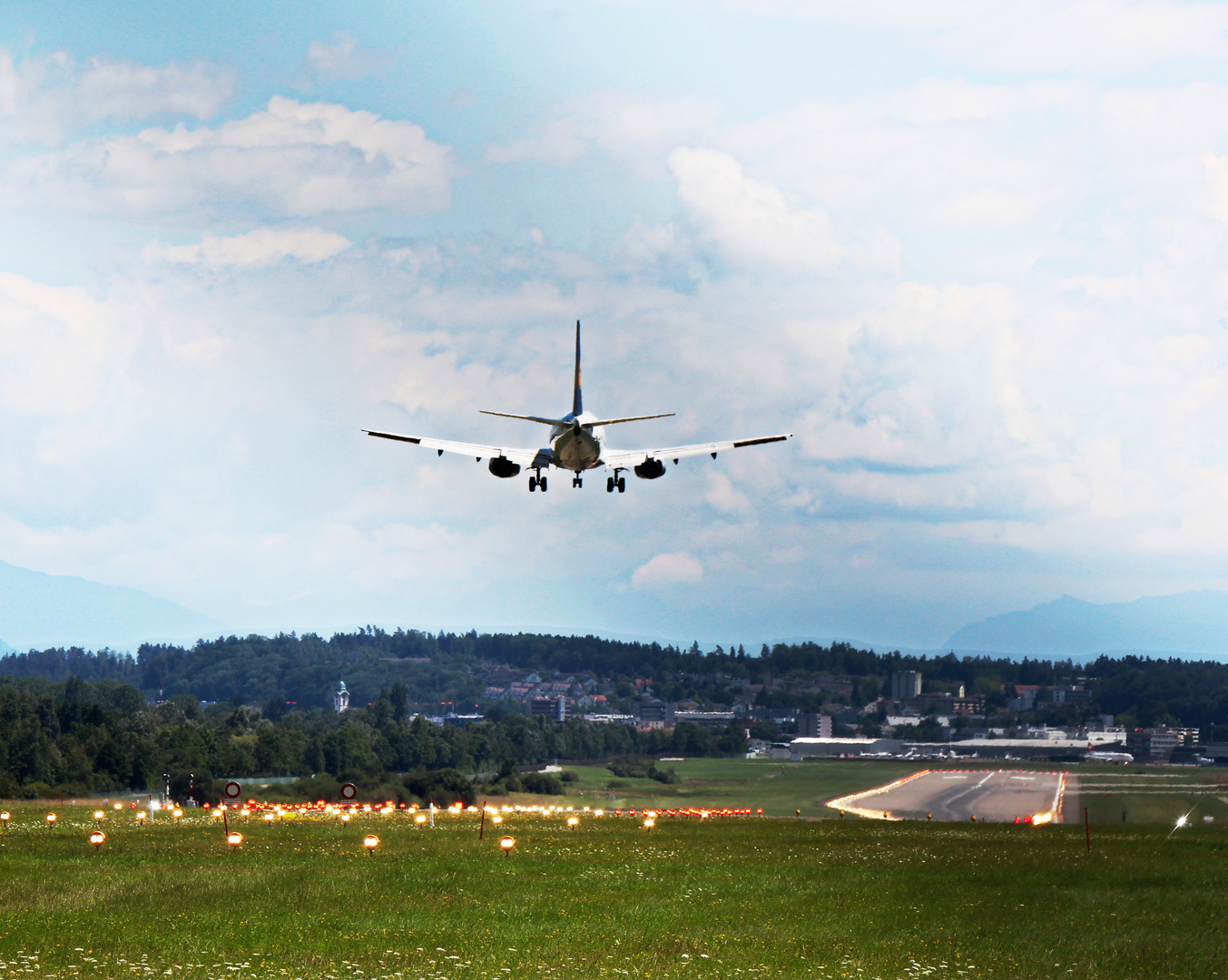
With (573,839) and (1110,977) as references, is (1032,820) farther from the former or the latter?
(1110,977)

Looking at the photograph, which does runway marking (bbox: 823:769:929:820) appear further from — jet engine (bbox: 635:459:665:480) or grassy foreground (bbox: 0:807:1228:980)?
jet engine (bbox: 635:459:665:480)

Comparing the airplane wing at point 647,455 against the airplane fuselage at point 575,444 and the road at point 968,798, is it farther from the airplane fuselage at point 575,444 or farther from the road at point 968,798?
the road at point 968,798

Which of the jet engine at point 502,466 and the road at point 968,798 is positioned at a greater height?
the jet engine at point 502,466

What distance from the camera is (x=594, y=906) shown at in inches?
1907

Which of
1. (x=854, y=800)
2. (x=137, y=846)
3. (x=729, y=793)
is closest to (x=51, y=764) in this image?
(x=729, y=793)

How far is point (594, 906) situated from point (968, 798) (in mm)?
106540

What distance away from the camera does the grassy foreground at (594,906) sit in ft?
124

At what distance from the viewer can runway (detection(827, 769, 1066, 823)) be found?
122 meters

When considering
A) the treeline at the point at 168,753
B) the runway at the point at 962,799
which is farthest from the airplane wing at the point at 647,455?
the treeline at the point at 168,753

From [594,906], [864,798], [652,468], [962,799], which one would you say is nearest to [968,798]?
[962,799]

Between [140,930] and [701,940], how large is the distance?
57.5 feet

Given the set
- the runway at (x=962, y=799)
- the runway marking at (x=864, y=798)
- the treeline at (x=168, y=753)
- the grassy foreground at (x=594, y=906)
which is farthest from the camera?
the treeline at (x=168, y=753)

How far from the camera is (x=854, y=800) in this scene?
147 m

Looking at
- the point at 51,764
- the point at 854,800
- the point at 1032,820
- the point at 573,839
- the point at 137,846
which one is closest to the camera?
the point at 137,846
